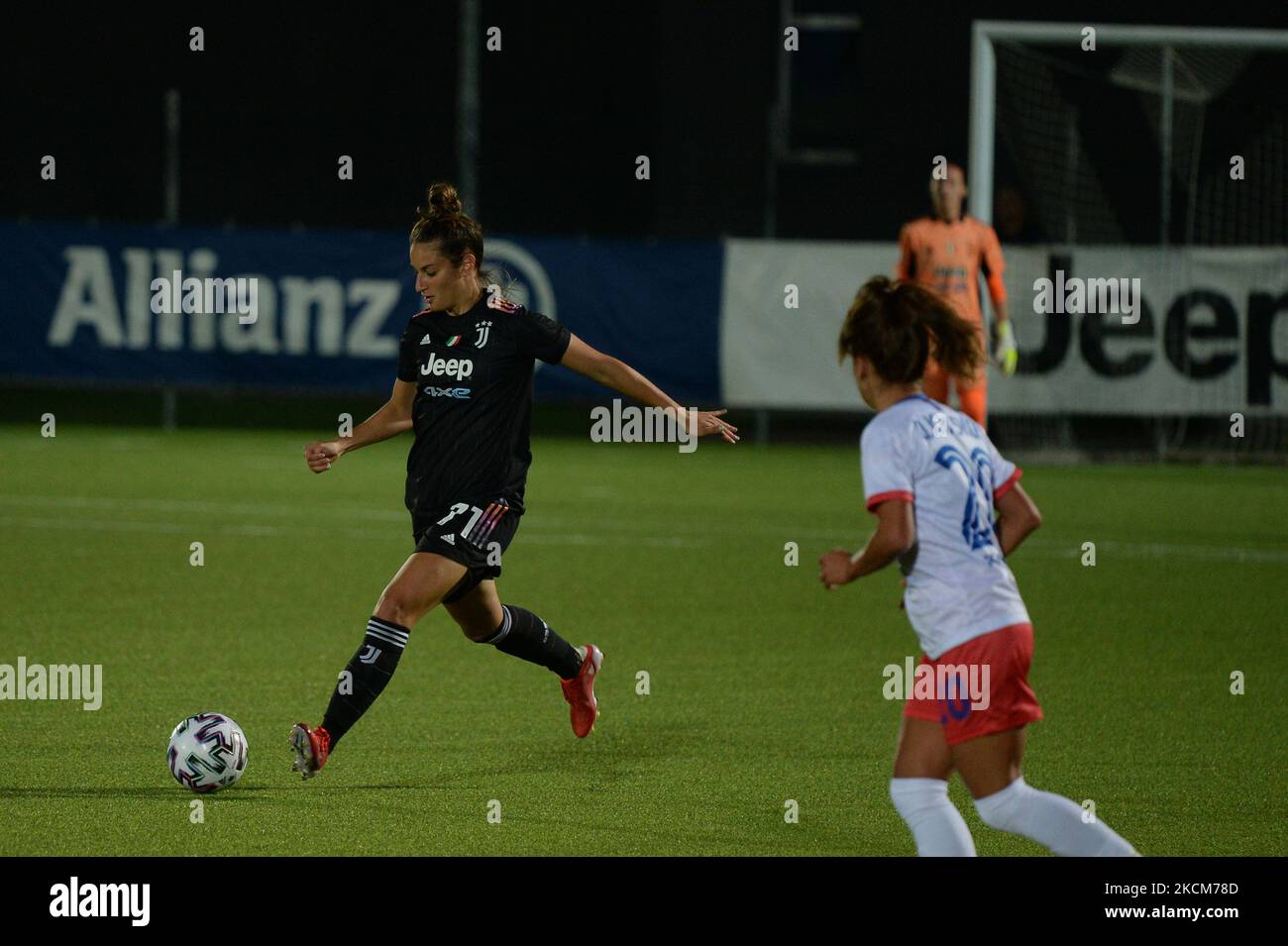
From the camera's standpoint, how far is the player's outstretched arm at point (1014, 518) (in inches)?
191

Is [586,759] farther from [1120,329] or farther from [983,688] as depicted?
[1120,329]

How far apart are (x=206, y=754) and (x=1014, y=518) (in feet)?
9.23

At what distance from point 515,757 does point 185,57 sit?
23528 millimetres

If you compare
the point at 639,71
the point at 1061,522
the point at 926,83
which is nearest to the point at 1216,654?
the point at 1061,522

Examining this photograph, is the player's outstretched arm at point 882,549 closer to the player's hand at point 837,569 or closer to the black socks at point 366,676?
the player's hand at point 837,569

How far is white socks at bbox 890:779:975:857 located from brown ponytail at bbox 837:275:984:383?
959 mm

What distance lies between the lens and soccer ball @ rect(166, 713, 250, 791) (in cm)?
632

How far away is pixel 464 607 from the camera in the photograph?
7.03m

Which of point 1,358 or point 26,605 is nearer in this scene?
point 26,605

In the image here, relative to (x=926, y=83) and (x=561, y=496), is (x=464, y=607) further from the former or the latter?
(x=926, y=83)

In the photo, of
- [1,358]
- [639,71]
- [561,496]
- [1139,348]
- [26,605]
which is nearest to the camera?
[26,605]

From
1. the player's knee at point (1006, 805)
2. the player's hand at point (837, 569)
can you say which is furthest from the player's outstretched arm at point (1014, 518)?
the player's knee at point (1006, 805)

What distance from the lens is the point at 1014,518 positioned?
4.86 meters

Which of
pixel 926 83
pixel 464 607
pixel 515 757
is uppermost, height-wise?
pixel 926 83
